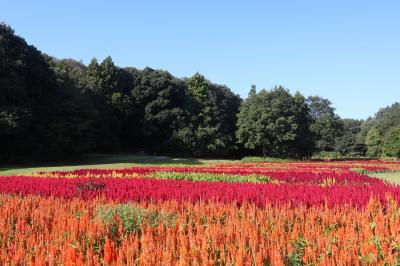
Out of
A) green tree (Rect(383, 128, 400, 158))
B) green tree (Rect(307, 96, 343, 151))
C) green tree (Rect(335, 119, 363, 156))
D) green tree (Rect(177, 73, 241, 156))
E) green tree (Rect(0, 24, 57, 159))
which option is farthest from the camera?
green tree (Rect(335, 119, 363, 156))

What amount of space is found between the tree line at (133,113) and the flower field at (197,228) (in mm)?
29344

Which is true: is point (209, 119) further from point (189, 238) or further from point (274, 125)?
Result: point (189, 238)

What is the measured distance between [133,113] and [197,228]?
54.2 m

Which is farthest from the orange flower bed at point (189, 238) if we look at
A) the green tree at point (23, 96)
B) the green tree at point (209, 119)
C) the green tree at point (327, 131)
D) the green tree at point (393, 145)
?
the green tree at point (327, 131)

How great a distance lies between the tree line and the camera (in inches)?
1559

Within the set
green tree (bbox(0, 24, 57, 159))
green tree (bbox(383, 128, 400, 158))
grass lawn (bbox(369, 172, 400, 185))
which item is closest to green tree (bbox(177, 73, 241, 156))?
green tree (bbox(0, 24, 57, 159))

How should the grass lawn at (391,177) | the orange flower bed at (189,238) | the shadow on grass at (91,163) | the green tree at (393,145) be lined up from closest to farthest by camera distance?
the orange flower bed at (189,238) < the grass lawn at (391,177) < the shadow on grass at (91,163) < the green tree at (393,145)

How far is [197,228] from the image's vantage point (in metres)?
4.94

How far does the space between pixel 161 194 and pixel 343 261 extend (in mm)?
6741

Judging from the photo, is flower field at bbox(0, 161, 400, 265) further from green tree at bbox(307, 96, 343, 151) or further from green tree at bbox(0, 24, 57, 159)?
green tree at bbox(307, 96, 343, 151)

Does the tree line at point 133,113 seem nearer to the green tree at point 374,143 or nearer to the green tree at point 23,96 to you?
the green tree at point 23,96

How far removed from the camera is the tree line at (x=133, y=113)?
39594 mm

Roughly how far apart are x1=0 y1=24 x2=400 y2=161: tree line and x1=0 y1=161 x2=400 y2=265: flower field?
2934 cm

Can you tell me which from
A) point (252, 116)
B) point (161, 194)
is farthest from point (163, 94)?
point (161, 194)
